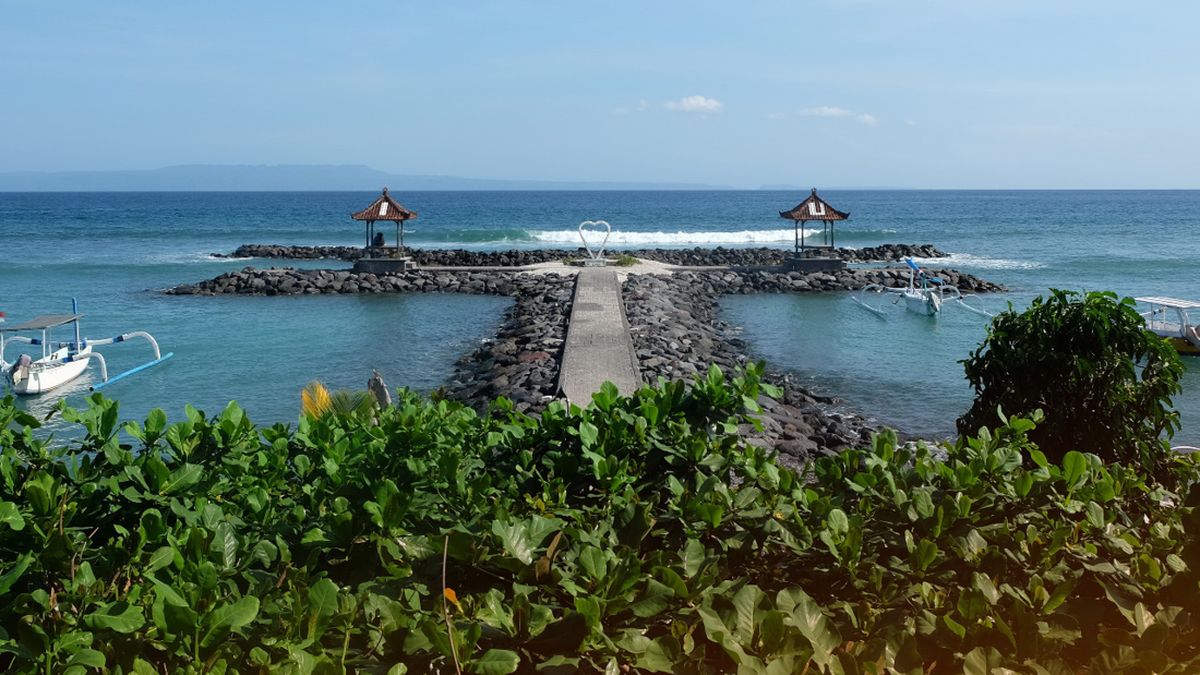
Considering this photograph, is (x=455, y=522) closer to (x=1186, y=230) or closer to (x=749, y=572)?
(x=749, y=572)

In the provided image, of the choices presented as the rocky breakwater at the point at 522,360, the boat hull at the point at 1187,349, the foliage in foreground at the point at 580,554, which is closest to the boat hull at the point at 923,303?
the boat hull at the point at 1187,349

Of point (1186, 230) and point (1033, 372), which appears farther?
point (1186, 230)

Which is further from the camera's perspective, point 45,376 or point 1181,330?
point 1181,330

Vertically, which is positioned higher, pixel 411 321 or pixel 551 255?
pixel 551 255

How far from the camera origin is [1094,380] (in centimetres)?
551

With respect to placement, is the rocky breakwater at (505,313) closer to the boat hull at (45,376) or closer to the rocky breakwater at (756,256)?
the boat hull at (45,376)

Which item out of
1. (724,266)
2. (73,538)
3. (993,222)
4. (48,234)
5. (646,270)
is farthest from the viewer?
(993,222)

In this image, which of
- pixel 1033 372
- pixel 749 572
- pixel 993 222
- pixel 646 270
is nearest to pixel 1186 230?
pixel 993 222

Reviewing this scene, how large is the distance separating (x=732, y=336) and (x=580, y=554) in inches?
676

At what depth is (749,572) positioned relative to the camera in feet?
7.36

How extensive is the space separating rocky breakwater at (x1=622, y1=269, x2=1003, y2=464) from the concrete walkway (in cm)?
32

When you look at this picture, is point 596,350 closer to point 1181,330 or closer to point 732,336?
point 732,336

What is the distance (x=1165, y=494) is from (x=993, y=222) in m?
72.4

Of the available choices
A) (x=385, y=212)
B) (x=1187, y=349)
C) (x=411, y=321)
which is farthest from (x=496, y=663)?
A: (x=385, y=212)
